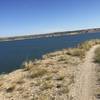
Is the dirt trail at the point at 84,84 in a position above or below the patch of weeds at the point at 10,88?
above

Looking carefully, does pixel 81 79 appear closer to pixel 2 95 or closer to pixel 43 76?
pixel 43 76

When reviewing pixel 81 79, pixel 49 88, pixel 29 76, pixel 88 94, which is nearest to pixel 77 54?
pixel 29 76

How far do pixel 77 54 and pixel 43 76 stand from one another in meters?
11.0

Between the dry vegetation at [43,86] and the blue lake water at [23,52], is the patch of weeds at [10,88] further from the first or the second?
the blue lake water at [23,52]

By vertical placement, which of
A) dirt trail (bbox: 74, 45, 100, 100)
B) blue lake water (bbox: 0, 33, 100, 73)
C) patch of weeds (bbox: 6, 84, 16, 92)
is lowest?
blue lake water (bbox: 0, 33, 100, 73)

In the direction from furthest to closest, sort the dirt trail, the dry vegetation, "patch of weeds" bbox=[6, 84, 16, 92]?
"patch of weeds" bbox=[6, 84, 16, 92]
the dry vegetation
the dirt trail

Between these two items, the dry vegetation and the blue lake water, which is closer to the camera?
the dry vegetation

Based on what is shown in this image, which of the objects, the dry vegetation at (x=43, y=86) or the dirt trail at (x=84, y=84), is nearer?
the dirt trail at (x=84, y=84)

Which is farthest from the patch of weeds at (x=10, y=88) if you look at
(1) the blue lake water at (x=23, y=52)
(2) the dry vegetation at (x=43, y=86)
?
(1) the blue lake water at (x=23, y=52)

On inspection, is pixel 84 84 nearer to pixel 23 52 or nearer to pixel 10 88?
pixel 10 88

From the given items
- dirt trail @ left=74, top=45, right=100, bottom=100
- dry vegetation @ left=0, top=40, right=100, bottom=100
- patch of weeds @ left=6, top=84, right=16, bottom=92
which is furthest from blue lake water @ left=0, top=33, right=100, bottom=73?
patch of weeds @ left=6, top=84, right=16, bottom=92

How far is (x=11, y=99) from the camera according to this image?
13734 millimetres

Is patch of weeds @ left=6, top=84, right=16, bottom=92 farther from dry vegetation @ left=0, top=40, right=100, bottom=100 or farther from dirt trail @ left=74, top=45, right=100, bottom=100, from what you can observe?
dirt trail @ left=74, top=45, right=100, bottom=100

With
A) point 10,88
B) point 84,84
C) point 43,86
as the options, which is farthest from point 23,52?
point 84,84
